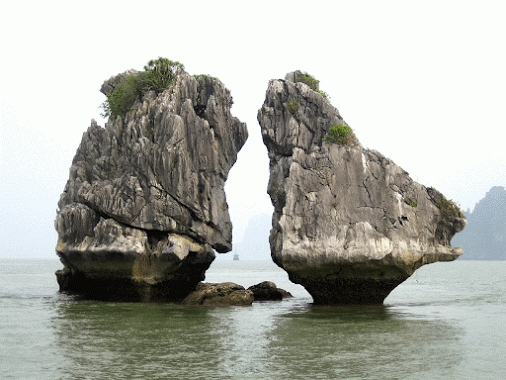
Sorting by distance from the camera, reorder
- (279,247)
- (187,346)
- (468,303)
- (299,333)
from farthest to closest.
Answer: (468,303) < (279,247) < (299,333) < (187,346)

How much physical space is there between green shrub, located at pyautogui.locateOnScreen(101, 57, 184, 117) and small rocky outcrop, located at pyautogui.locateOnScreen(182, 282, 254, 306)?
36.9ft

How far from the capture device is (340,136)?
3403cm

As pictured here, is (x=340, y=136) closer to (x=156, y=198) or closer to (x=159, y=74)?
(x=156, y=198)

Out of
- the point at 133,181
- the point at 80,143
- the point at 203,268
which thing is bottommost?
the point at 203,268

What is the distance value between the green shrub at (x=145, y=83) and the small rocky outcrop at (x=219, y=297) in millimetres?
11254

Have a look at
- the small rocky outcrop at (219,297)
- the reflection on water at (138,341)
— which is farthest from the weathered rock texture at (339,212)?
the reflection on water at (138,341)

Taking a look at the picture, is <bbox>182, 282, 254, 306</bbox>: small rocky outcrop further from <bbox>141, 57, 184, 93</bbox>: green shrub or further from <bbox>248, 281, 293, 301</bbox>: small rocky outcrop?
<bbox>141, 57, 184, 93</bbox>: green shrub

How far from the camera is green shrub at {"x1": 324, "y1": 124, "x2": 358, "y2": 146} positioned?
34.0 meters

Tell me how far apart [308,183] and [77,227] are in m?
12.8

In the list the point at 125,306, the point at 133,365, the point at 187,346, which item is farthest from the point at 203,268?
the point at 133,365

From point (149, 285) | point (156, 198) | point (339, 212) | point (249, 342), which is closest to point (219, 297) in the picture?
point (149, 285)

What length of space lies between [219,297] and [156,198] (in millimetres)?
6122

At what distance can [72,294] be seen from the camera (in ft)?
139

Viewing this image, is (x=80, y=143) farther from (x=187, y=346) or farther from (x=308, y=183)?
(x=187, y=346)
